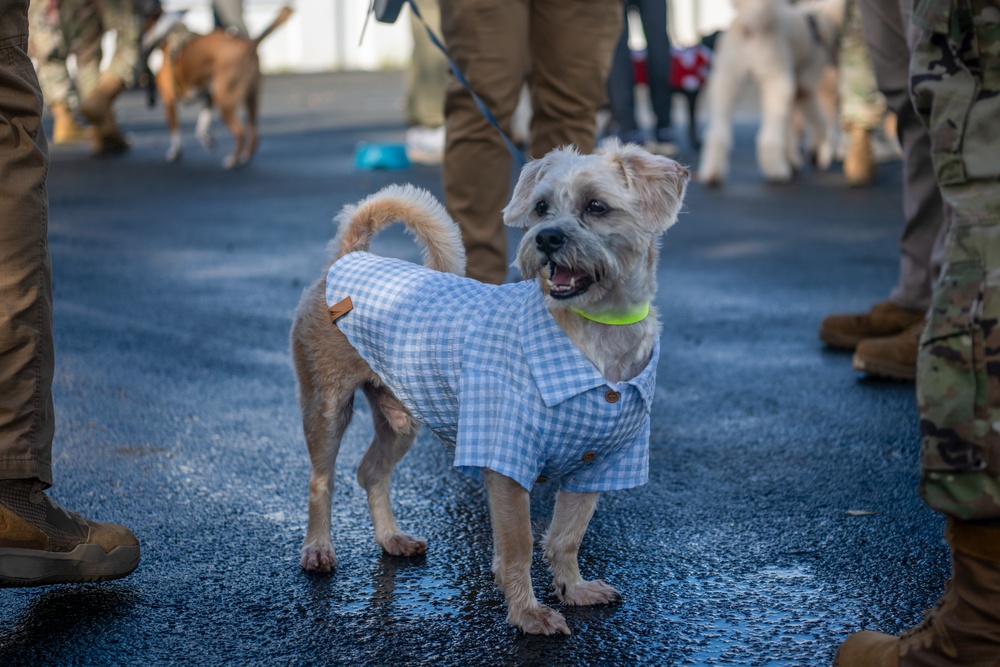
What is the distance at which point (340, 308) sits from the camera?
10.8 feet

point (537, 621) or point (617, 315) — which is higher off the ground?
point (617, 315)

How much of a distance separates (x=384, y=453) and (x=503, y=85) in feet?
5.98

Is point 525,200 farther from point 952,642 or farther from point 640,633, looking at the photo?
point 952,642

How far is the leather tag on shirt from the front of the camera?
10.7 feet

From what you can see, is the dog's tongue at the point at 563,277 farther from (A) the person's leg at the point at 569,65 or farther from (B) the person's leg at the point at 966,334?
(A) the person's leg at the point at 569,65

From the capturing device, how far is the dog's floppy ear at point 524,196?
3.21 m

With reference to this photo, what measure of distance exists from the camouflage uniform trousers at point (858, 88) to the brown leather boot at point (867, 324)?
521cm

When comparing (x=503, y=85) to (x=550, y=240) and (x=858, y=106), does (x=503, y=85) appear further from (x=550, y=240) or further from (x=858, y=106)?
(x=858, y=106)

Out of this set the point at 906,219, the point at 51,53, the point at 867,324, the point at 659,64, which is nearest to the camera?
the point at 906,219

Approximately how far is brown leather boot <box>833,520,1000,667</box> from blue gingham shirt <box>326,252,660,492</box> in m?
0.88

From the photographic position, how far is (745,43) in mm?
10336

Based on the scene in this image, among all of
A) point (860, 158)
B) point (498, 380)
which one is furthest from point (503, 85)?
point (860, 158)

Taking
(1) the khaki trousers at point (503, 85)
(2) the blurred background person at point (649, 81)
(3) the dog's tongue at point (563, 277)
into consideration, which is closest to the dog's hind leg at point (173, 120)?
(2) the blurred background person at point (649, 81)

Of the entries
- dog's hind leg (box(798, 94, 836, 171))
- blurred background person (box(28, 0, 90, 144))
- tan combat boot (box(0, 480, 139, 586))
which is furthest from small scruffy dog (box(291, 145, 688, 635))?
blurred background person (box(28, 0, 90, 144))
